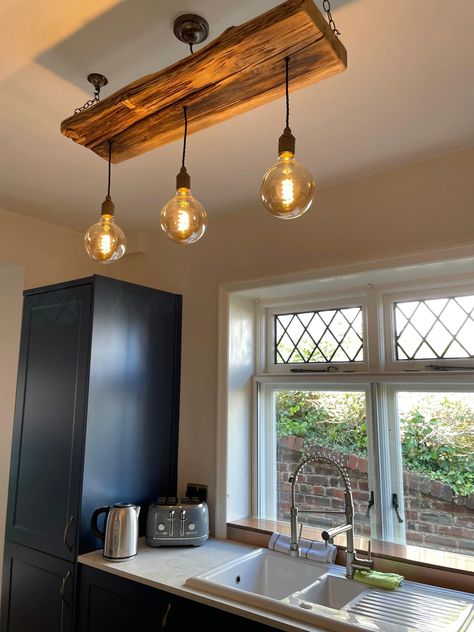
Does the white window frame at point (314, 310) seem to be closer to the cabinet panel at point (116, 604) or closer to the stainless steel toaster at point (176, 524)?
the stainless steel toaster at point (176, 524)

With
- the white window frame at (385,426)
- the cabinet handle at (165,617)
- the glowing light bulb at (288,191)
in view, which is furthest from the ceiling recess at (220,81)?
the cabinet handle at (165,617)

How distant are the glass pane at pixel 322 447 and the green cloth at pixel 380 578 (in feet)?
1.09

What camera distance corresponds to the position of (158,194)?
2393mm

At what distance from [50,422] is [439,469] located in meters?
1.74

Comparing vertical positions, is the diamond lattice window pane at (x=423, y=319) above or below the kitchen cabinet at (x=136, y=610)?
above

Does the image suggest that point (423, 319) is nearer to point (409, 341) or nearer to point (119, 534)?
point (409, 341)

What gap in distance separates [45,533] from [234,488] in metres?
0.89

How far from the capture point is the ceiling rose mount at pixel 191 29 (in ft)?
4.13

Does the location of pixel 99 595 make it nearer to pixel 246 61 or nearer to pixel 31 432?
pixel 31 432

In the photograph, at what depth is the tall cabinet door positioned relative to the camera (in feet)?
6.95

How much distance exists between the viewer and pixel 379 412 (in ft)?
7.19

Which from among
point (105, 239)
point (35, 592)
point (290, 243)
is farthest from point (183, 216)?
point (35, 592)

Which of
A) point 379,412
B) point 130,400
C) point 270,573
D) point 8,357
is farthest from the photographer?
point 8,357

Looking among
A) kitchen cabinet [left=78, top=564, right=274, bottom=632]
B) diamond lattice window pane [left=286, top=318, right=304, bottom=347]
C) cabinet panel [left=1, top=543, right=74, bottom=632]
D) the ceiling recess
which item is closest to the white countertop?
kitchen cabinet [left=78, top=564, right=274, bottom=632]
